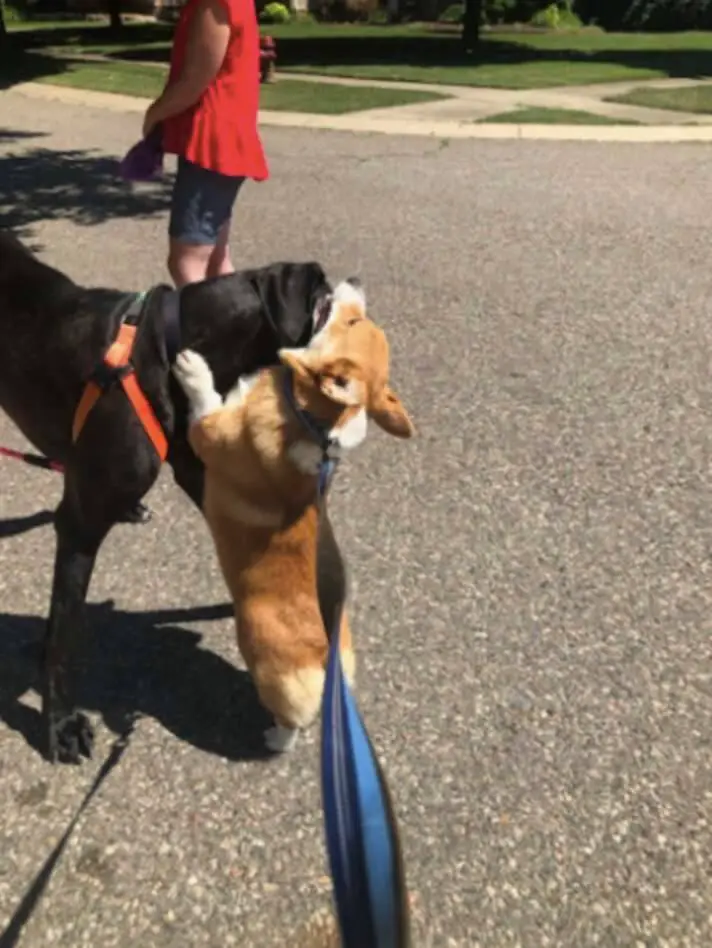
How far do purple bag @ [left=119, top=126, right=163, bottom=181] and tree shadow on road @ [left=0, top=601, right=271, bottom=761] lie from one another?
5.54ft

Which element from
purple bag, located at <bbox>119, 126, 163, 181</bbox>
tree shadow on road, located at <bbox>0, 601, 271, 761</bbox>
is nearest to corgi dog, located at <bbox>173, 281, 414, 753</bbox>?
tree shadow on road, located at <bbox>0, 601, 271, 761</bbox>

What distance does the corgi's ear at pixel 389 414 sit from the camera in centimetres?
238

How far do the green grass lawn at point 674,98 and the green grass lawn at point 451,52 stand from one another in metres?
1.86

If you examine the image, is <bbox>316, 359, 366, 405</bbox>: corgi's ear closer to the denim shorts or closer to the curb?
the denim shorts

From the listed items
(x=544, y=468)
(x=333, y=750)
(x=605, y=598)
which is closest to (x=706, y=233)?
(x=544, y=468)

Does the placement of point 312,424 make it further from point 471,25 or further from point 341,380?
point 471,25

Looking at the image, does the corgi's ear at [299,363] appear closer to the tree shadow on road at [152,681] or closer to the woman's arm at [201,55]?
the tree shadow on road at [152,681]

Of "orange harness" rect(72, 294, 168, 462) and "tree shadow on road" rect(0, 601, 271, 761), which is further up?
"orange harness" rect(72, 294, 168, 462)

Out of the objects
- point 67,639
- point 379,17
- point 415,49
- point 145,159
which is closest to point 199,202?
point 145,159

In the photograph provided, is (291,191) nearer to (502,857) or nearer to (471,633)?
(471,633)

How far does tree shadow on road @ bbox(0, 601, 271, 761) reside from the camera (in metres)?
2.91

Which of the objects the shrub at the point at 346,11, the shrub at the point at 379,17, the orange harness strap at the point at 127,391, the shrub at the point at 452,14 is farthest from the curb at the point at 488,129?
the shrub at the point at 346,11

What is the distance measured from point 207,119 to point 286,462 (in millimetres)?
2118

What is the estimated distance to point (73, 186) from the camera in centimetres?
984
